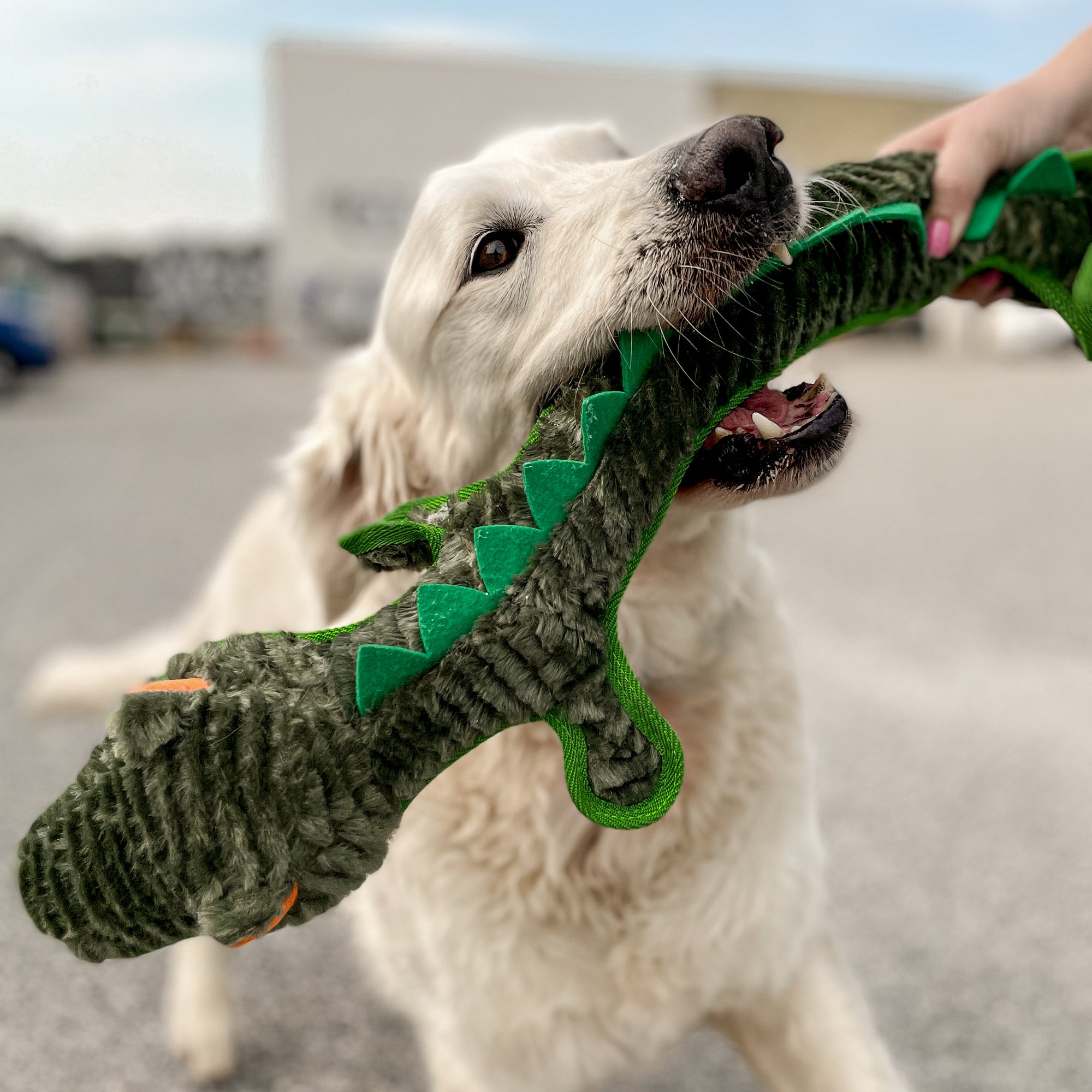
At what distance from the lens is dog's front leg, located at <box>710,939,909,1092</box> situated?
5.32 feet

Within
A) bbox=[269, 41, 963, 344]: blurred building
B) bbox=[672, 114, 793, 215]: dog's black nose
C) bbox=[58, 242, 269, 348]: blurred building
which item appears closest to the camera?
bbox=[672, 114, 793, 215]: dog's black nose

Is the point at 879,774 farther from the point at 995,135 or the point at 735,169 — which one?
the point at 735,169

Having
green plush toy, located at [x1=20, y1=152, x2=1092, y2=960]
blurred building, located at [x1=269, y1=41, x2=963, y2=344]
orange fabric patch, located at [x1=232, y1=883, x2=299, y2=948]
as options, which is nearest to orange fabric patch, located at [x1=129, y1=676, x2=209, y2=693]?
green plush toy, located at [x1=20, y1=152, x2=1092, y2=960]

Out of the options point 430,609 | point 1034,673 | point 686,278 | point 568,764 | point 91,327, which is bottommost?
point 91,327

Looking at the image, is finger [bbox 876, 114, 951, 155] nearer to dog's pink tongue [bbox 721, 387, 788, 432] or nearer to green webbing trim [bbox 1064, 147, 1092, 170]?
green webbing trim [bbox 1064, 147, 1092, 170]

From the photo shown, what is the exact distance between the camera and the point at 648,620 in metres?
1.64

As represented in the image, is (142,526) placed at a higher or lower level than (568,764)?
lower

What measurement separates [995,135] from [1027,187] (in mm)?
88

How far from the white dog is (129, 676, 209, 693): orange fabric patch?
2.17 feet

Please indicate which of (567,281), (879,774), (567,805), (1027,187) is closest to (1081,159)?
(1027,187)

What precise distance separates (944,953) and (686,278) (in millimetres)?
1753

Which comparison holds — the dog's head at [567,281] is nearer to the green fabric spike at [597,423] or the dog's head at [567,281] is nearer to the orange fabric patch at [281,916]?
the green fabric spike at [597,423]

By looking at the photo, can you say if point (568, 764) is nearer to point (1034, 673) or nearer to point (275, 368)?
point (1034, 673)

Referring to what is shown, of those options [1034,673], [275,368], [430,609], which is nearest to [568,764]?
[430,609]
